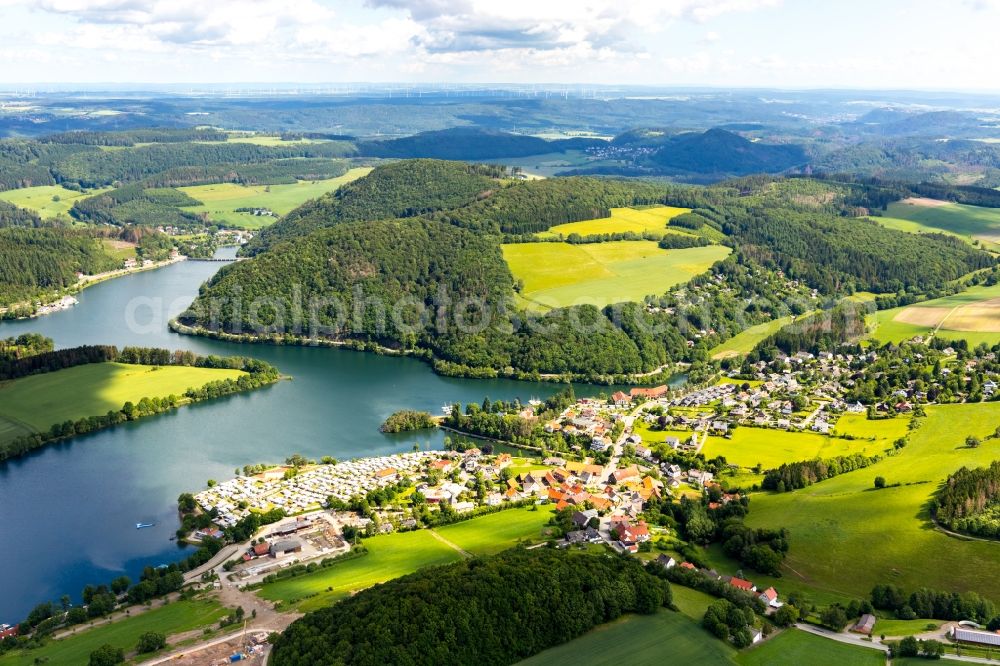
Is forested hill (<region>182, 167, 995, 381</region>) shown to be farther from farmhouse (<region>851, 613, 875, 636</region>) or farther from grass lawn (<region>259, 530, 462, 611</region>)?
farmhouse (<region>851, 613, 875, 636</region>)

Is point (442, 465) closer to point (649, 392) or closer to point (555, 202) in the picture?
point (649, 392)

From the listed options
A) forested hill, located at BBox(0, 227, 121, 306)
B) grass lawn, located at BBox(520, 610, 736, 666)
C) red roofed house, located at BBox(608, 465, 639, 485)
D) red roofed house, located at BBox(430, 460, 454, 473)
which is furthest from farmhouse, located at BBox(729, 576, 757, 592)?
forested hill, located at BBox(0, 227, 121, 306)

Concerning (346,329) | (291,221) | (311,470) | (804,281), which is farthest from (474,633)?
(291,221)

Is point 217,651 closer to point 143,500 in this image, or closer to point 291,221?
point 143,500

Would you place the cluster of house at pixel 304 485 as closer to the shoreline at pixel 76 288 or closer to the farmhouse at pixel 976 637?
the farmhouse at pixel 976 637

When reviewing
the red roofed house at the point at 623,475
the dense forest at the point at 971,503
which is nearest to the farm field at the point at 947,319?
the dense forest at the point at 971,503

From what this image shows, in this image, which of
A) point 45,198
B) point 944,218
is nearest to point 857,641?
point 944,218
